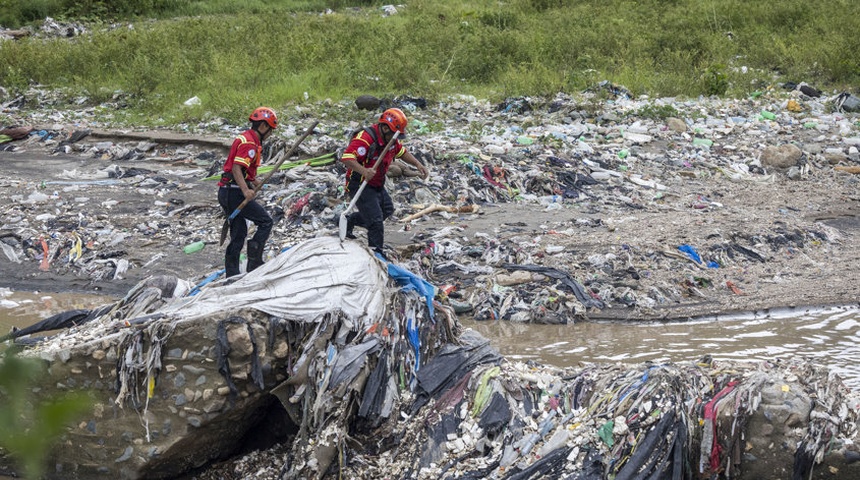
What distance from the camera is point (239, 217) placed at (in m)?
6.35

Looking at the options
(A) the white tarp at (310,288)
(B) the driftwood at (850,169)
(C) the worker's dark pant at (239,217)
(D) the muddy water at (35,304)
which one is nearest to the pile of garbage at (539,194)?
(B) the driftwood at (850,169)

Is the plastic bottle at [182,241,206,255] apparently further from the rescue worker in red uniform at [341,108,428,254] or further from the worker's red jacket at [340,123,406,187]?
the worker's red jacket at [340,123,406,187]

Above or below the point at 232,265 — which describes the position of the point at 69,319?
above

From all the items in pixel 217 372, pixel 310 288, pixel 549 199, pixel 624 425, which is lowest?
pixel 549 199

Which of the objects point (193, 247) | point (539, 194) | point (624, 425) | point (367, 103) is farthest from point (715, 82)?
point (624, 425)

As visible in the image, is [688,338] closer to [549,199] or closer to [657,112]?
[549,199]

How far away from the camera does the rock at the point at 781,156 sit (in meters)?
10.7

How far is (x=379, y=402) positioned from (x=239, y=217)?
239 cm

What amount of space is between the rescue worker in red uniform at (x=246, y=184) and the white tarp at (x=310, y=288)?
113 centimetres

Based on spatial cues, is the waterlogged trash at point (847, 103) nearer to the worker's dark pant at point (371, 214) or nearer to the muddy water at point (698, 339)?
the muddy water at point (698, 339)

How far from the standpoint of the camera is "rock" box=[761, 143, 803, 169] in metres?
10.7

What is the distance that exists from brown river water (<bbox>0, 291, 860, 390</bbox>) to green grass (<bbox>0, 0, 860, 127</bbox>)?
682 cm

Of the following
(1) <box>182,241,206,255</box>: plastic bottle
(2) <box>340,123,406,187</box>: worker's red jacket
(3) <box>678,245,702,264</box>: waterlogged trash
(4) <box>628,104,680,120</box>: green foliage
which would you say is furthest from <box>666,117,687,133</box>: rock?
(1) <box>182,241,206,255</box>: plastic bottle

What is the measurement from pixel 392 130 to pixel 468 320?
1877mm
